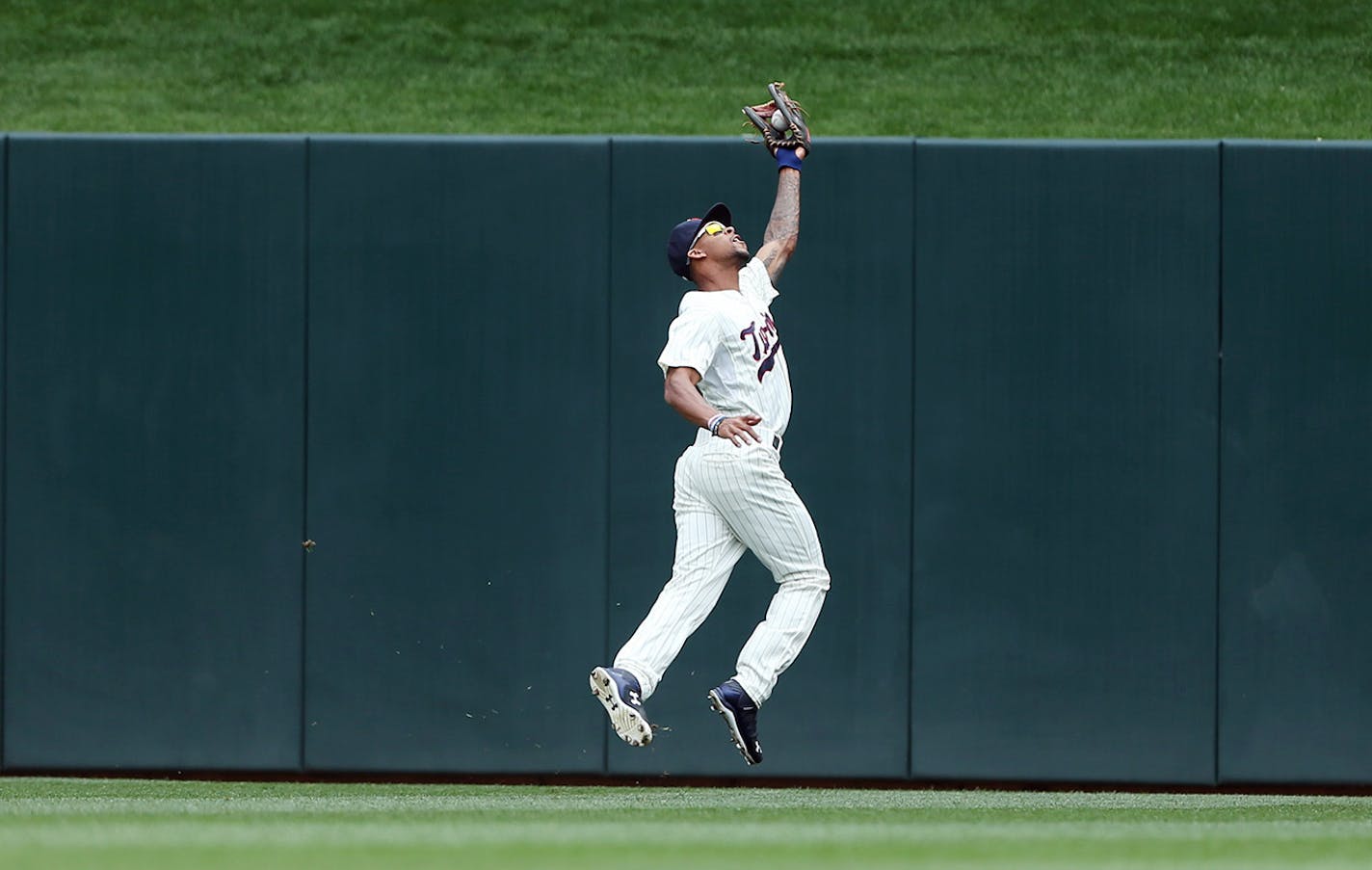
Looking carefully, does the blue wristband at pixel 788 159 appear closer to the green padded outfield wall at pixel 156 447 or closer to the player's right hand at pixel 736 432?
the player's right hand at pixel 736 432

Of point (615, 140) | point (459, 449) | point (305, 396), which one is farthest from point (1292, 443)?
point (305, 396)

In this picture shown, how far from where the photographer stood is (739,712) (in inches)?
237

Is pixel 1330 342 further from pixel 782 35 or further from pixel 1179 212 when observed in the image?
pixel 782 35

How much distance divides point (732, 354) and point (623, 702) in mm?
1217

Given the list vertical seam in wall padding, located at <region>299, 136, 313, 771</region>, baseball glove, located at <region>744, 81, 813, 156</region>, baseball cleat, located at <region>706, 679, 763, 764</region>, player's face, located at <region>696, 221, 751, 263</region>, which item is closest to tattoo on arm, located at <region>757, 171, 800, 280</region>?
baseball glove, located at <region>744, 81, 813, 156</region>

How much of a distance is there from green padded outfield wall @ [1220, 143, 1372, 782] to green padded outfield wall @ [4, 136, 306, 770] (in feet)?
13.5

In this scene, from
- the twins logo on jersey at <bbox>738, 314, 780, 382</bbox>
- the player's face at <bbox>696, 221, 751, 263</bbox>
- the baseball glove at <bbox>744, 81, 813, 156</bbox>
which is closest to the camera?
the twins logo on jersey at <bbox>738, 314, 780, 382</bbox>

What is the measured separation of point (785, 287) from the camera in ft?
26.8

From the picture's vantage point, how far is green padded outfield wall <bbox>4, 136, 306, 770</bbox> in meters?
8.27

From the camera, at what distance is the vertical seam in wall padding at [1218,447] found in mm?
8125

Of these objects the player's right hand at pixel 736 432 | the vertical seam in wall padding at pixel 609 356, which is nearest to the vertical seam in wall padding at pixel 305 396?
the vertical seam in wall padding at pixel 609 356

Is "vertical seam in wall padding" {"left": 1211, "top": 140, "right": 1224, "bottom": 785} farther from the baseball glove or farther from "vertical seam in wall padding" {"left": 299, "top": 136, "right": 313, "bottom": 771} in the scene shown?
"vertical seam in wall padding" {"left": 299, "top": 136, "right": 313, "bottom": 771}

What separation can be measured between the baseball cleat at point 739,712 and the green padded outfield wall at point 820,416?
83.5 inches

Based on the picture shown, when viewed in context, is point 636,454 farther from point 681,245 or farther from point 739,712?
point 739,712
